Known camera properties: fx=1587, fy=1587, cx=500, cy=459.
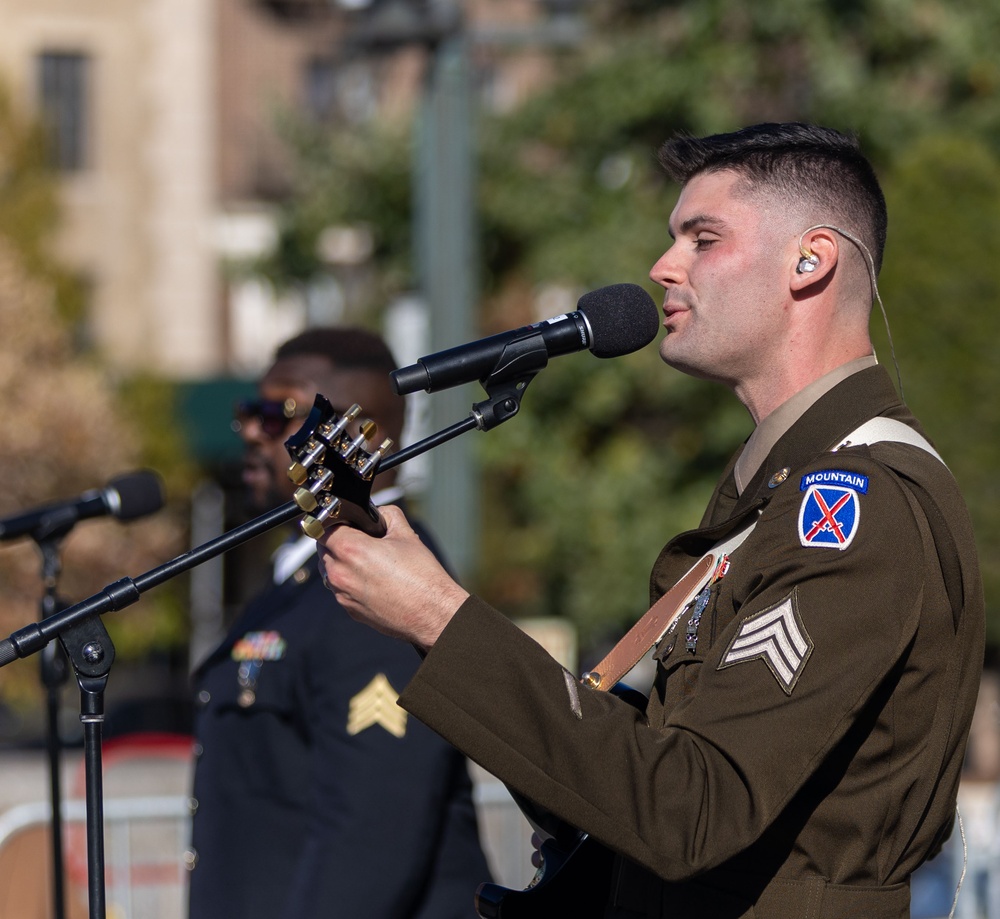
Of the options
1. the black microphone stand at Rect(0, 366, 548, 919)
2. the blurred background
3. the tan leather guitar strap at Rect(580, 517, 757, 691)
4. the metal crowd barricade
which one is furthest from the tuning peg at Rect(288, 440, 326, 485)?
the blurred background

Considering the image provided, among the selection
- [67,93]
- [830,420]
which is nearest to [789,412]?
[830,420]

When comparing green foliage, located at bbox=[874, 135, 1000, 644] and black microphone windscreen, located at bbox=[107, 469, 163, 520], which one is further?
green foliage, located at bbox=[874, 135, 1000, 644]

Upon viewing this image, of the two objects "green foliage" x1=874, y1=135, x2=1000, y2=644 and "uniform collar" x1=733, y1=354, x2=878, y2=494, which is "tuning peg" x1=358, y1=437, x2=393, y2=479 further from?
"green foliage" x1=874, y1=135, x2=1000, y2=644

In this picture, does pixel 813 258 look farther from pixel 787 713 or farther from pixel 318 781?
pixel 318 781

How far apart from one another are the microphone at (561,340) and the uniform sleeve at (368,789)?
44.9 inches

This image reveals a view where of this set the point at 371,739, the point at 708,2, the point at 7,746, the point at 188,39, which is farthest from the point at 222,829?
the point at 188,39

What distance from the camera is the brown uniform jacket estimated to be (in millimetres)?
1828

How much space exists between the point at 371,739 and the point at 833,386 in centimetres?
126

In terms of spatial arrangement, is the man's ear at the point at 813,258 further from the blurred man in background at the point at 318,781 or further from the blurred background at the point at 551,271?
the blurred background at the point at 551,271

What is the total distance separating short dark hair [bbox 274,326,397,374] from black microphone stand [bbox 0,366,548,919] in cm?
156

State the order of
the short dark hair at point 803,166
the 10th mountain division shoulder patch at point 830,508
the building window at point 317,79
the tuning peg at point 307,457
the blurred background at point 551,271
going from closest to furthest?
the tuning peg at point 307,457 → the 10th mountain division shoulder patch at point 830,508 → the short dark hair at point 803,166 → the blurred background at point 551,271 → the building window at point 317,79

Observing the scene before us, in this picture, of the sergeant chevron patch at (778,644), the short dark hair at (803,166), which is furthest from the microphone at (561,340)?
the sergeant chevron patch at (778,644)

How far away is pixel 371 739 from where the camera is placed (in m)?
3.05

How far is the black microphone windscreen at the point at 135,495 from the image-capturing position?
3633 mm
